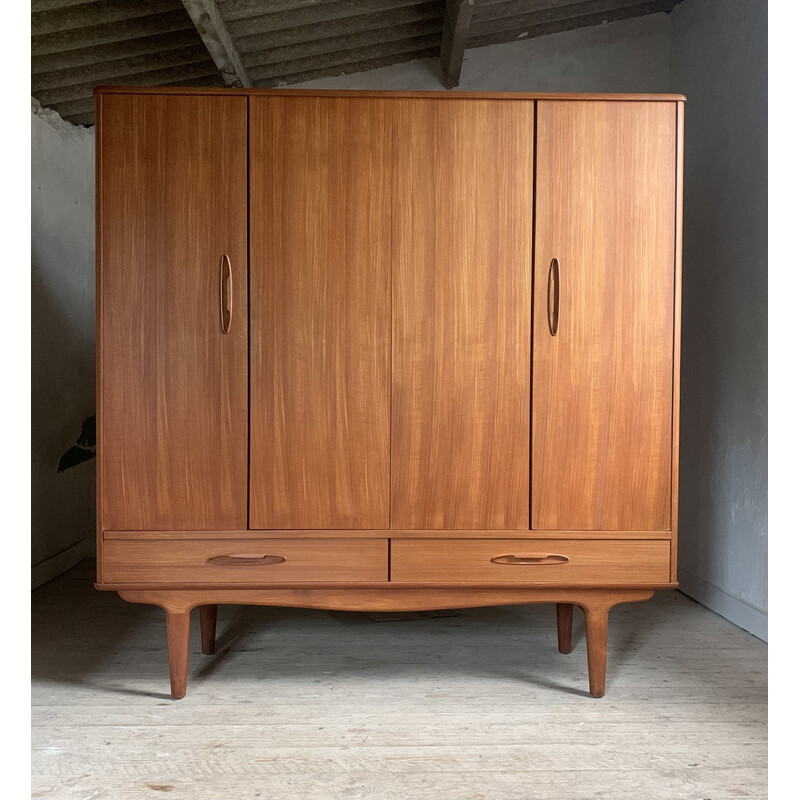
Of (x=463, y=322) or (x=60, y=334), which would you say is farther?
(x=60, y=334)

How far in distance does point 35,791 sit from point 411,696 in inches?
40.0

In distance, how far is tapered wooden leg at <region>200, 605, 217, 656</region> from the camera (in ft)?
7.97

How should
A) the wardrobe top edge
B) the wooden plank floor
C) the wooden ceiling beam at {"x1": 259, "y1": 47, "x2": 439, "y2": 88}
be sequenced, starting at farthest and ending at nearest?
1. the wooden ceiling beam at {"x1": 259, "y1": 47, "x2": 439, "y2": 88}
2. the wardrobe top edge
3. the wooden plank floor

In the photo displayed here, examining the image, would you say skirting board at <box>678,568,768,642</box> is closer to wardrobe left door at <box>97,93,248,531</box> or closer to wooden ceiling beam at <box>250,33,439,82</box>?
wardrobe left door at <box>97,93,248,531</box>

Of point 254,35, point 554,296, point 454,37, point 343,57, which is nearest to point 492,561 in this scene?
point 554,296

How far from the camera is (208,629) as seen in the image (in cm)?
243

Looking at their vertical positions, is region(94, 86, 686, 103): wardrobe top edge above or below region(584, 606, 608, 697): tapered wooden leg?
above

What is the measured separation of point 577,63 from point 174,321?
2541 mm

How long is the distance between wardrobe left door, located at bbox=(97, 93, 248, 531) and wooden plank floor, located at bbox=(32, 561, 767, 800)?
1.83 feet

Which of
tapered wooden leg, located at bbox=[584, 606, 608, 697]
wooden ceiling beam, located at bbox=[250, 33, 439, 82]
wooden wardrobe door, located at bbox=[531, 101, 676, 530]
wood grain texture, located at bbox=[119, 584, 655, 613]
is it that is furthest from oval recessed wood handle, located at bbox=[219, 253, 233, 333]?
wooden ceiling beam, located at bbox=[250, 33, 439, 82]

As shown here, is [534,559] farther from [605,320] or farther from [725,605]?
[725,605]
